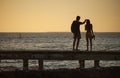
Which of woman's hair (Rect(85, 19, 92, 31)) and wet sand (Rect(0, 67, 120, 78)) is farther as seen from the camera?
woman's hair (Rect(85, 19, 92, 31))

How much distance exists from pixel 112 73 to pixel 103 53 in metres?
0.90

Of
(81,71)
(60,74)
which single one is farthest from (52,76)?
(81,71)

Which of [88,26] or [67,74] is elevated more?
[88,26]

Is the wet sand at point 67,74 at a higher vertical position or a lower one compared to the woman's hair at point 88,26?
lower

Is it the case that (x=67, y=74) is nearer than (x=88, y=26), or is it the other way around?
(x=67, y=74)

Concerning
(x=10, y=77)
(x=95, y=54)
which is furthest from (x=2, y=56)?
(x=95, y=54)

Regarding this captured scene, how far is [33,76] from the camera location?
12008 millimetres

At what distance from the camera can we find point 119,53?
42.5 feet

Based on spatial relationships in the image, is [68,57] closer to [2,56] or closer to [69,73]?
[69,73]

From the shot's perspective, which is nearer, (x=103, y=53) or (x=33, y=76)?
(x=33, y=76)

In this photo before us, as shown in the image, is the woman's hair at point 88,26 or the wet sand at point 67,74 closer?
the wet sand at point 67,74

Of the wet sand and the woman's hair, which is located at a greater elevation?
the woman's hair

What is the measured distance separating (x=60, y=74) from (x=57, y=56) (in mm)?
766

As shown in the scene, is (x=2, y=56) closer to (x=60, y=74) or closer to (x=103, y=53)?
(x=60, y=74)
